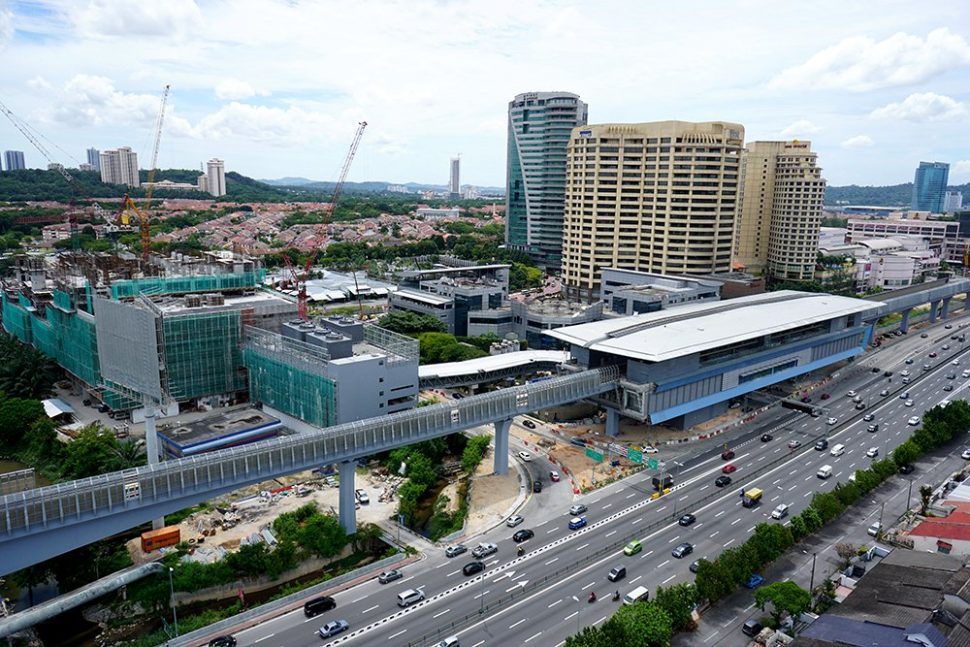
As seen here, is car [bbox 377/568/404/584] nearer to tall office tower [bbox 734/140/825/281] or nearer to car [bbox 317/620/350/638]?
car [bbox 317/620/350/638]

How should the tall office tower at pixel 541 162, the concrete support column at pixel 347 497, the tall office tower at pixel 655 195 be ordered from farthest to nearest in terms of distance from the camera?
the tall office tower at pixel 541 162, the tall office tower at pixel 655 195, the concrete support column at pixel 347 497

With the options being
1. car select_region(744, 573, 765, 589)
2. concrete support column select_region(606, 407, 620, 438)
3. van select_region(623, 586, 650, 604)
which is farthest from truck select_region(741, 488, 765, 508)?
van select_region(623, 586, 650, 604)

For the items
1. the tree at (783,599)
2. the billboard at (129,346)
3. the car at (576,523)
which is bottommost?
the car at (576,523)

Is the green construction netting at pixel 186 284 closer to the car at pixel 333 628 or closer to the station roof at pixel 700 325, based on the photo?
the station roof at pixel 700 325

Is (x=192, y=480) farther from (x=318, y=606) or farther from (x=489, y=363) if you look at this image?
(x=489, y=363)

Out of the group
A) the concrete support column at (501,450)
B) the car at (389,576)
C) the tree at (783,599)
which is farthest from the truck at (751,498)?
the car at (389,576)

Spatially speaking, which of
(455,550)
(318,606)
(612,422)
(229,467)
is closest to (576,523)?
(455,550)
